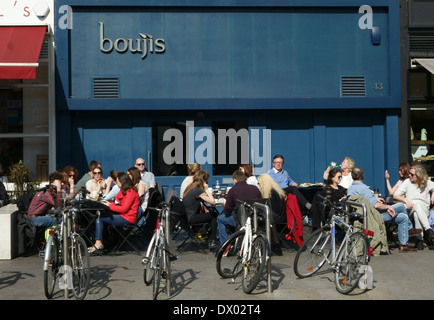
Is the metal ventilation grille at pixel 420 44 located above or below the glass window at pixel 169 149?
above

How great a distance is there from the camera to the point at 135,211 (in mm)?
9539

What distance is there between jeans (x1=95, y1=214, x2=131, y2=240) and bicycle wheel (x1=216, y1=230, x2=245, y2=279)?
2.29 metres

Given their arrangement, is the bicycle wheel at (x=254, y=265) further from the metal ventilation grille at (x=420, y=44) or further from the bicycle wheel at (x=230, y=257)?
the metal ventilation grille at (x=420, y=44)

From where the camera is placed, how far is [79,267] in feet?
22.7

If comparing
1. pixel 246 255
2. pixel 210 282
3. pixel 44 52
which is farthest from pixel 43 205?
pixel 44 52

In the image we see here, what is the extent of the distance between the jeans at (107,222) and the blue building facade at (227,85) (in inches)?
135

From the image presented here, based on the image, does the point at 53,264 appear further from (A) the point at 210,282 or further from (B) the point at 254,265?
(B) the point at 254,265

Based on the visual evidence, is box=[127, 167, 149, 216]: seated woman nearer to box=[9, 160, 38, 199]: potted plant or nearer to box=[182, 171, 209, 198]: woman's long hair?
box=[182, 171, 209, 198]: woman's long hair

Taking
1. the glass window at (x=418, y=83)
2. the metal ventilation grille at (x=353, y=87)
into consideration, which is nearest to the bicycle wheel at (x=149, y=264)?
the metal ventilation grille at (x=353, y=87)

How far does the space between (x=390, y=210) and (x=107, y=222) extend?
14.8ft

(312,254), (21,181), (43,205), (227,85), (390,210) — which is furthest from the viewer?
(227,85)

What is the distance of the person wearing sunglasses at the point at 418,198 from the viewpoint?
1004cm

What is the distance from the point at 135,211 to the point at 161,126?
380 centimetres

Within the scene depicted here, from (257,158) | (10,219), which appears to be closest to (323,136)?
(257,158)
